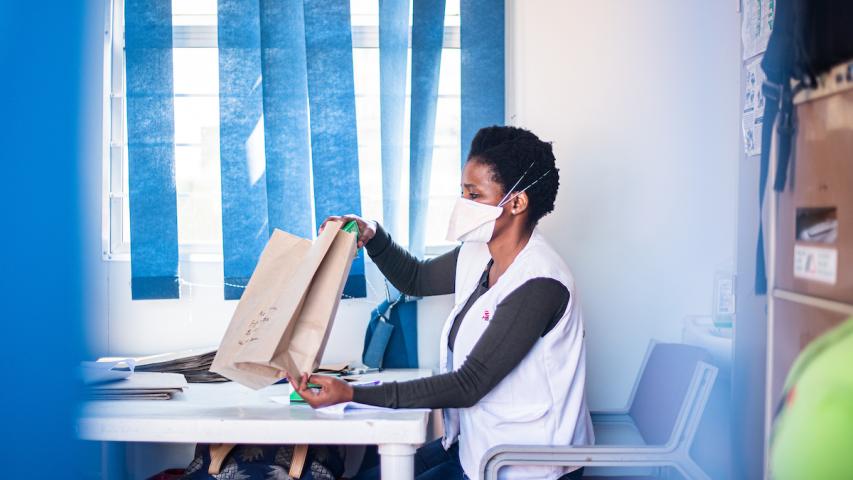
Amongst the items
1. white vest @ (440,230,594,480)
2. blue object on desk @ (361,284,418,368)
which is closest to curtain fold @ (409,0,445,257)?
blue object on desk @ (361,284,418,368)

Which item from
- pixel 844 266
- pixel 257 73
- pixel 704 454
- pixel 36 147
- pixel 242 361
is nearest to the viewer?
pixel 36 147

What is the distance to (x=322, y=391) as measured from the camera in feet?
4.70

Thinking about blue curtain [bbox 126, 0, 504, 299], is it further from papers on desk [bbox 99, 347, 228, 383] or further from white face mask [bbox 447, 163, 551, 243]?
white face mask [bbox 447, 163, 551, 243]

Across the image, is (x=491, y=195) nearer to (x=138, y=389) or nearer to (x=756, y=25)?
(x=756, y=25)

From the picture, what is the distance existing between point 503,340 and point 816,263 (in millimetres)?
694

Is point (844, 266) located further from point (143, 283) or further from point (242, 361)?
point (143, 283)

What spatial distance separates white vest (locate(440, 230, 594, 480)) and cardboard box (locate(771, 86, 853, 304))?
570 mm

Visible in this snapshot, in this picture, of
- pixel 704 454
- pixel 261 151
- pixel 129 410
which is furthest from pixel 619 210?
pixel 129 410

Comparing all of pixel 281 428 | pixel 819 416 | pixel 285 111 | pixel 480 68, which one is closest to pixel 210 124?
pixel 285 111

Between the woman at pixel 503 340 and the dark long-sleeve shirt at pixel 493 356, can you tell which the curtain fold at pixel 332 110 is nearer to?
the woman at pixel 503 340

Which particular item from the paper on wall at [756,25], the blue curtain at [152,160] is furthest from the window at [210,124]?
the paper on wall at [756,25]

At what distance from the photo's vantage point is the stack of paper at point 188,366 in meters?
1.91

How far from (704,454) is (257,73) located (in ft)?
5.42

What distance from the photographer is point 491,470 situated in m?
1.43
